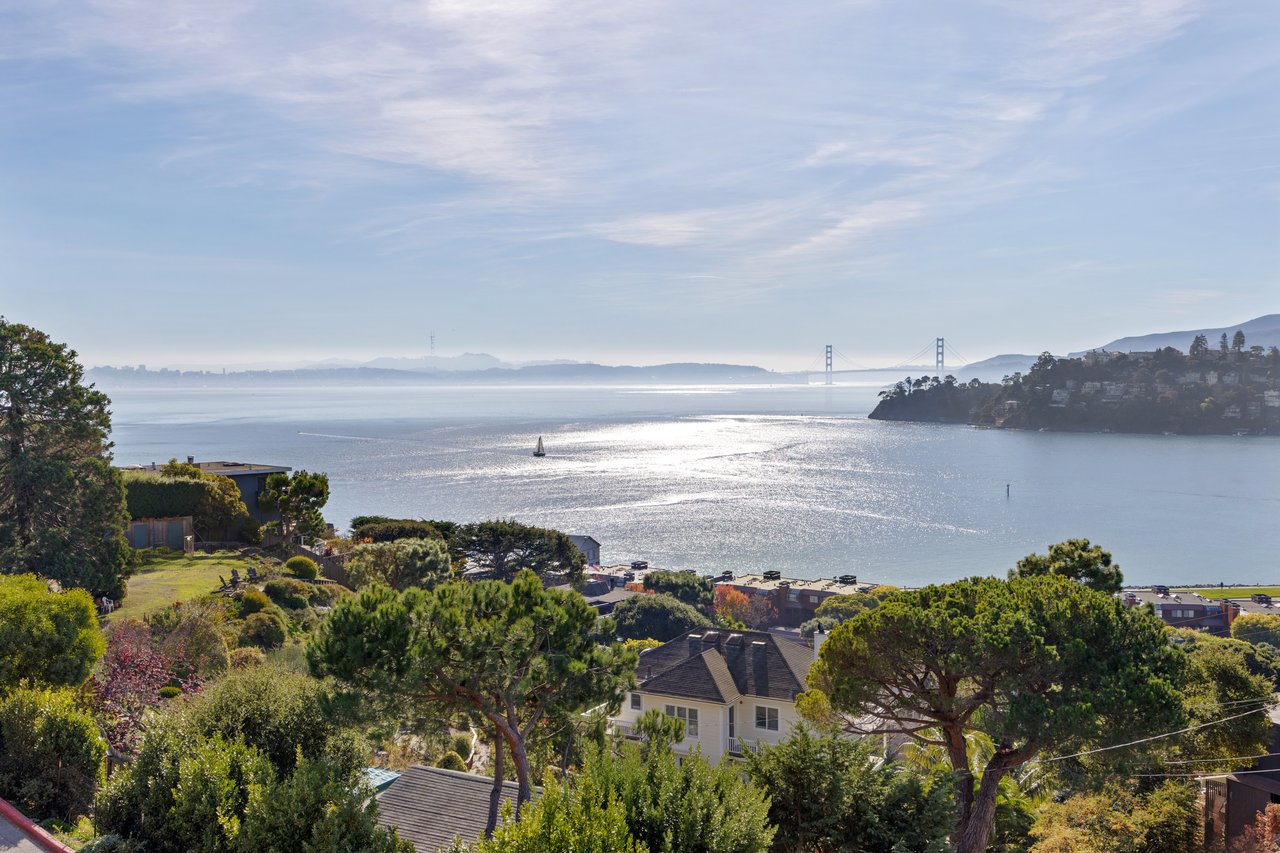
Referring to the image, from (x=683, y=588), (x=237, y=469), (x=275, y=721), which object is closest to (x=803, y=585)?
(x=683, y=588)

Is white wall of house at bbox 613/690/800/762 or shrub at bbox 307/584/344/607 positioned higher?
shrub at bbox 307/584/344/607

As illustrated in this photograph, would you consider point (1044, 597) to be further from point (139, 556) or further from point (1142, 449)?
point (1142, 449)

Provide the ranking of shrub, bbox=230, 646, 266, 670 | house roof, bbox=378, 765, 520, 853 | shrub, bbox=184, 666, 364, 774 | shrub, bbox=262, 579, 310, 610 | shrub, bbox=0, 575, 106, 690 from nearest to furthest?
shrub, bbox=184, 666, 364, 774 < house roof, bbox=378, 765, 520, 853 < shrub, bbox=0, 575, 106, 690 < shrub, bbox=230, 646, 266, 670 < shrub, bbox=262, 579, 310, 610

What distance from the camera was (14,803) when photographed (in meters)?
13.2

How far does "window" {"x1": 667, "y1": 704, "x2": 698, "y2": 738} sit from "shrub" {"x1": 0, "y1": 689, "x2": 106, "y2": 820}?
13.5 meters

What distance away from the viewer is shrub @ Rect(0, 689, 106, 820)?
13.4 m

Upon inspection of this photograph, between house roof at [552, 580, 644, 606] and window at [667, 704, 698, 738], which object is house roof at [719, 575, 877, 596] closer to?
house roof at [552, 580, 644, 606]

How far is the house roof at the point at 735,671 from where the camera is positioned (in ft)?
77.3

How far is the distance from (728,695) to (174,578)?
20.4m

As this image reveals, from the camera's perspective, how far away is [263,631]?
25.1 meters

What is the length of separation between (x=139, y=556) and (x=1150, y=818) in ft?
112

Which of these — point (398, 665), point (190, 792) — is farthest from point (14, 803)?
point (398, 665)

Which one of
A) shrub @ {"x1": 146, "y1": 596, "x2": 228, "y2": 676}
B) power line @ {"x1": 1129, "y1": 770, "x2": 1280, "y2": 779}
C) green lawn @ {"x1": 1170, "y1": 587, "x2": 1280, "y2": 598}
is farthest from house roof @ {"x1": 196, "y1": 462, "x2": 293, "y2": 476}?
green lawn @ {"x1": 1170, "y1": 587, "x2": 1280, "y2": 598}

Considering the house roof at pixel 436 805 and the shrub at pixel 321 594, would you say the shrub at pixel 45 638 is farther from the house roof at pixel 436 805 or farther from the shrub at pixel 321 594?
the shrub at pixel 321 594
